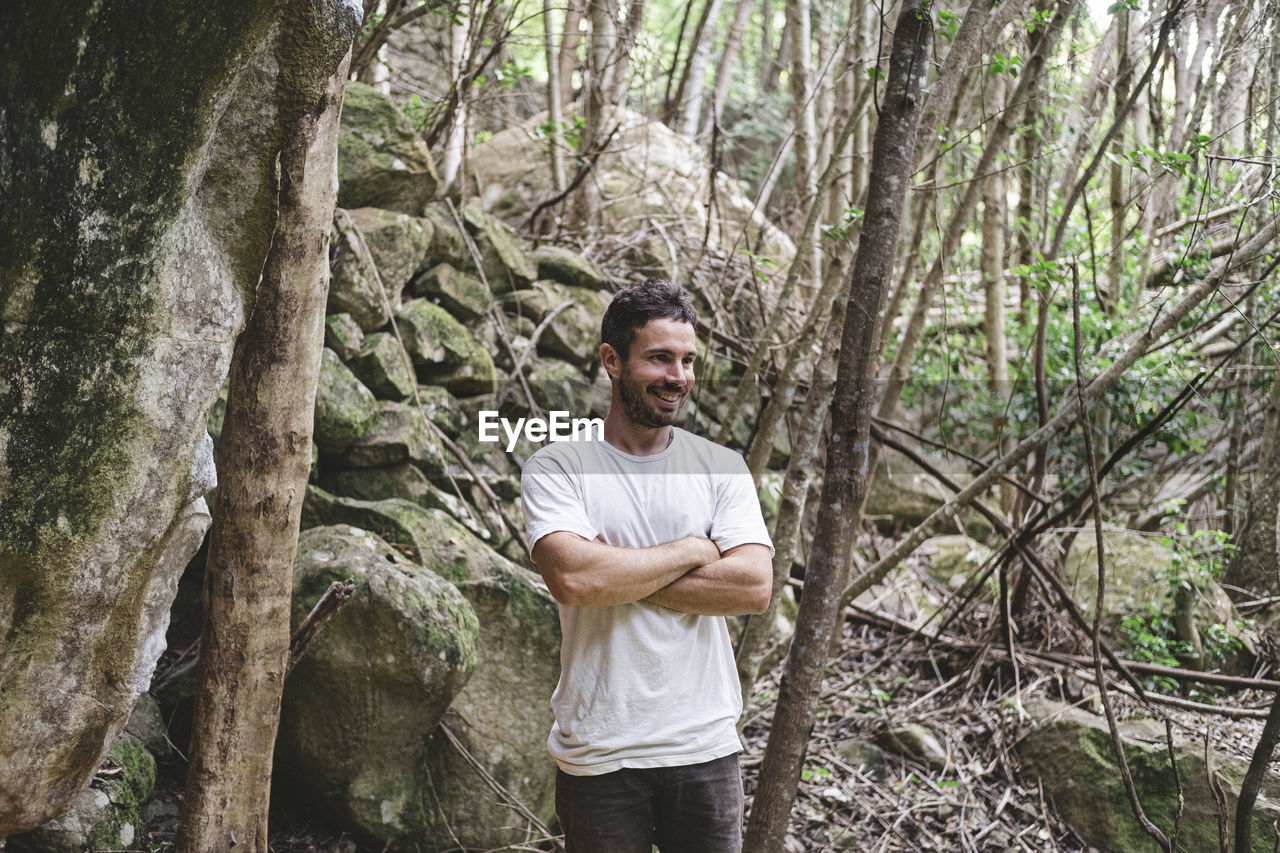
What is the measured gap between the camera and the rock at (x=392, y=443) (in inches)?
179

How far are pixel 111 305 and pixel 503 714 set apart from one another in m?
2.39

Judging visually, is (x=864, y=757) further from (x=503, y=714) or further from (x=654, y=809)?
(x=654, y=809)

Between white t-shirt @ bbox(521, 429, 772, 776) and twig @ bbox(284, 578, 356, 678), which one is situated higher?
white t-shirt @ bbox(521, 429, 772, 776)

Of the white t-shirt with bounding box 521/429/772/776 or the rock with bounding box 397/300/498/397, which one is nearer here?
the white t-shirt with bounding box 521/429/772/776

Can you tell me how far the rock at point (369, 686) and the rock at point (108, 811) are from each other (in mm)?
493

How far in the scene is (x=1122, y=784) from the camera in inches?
174

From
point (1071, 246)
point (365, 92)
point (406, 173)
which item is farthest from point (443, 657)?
point (1071, 246)

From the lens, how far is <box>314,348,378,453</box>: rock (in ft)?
14.5

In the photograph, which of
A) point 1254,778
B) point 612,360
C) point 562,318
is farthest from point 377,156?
point 1254,778

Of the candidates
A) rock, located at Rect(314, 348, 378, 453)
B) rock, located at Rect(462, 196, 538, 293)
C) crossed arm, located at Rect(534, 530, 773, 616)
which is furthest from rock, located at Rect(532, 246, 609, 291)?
crossed arm, located at Rect(534, 530, 773, 616)

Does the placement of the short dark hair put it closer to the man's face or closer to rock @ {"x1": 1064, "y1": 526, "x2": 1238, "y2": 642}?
the man's face

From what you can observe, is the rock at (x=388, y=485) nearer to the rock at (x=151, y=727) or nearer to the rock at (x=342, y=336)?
the rock at (x=342, y=336)

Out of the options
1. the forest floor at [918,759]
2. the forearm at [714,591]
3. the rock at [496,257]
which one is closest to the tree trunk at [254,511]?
the forest floor at [918,759]

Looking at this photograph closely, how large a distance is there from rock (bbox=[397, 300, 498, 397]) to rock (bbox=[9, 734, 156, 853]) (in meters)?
2.47
